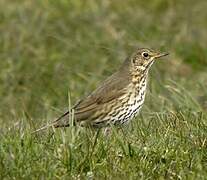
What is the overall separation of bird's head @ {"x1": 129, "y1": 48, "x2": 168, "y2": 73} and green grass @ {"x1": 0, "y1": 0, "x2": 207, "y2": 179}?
44 cm

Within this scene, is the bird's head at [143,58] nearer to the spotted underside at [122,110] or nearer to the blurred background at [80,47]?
the spotted underside at [122,110]

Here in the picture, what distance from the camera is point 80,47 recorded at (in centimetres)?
1175

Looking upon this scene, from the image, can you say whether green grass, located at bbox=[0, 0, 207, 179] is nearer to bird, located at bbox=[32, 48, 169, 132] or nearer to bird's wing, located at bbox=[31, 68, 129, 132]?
bird, located at bbox=[32, 48, 169, 132]

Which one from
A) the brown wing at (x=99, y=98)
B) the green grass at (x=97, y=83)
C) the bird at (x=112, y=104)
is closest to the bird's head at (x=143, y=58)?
the bird at (x=112, y=104)

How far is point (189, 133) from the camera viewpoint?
22.5ft

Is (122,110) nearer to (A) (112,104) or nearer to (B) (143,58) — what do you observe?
(A) (112,104)

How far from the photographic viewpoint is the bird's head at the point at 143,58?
27.1ft

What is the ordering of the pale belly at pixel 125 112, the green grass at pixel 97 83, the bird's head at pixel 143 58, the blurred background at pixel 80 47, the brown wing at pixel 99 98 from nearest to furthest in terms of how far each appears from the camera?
the green grass at pixel 97 83, the pale belly at pixel 125 112, the brown wing at pixel 99 98, the bird's head at pixel 143 58, the blurred background at pixel 80 47

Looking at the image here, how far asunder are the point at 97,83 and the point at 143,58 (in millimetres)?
2223

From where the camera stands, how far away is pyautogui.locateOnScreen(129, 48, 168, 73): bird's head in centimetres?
827

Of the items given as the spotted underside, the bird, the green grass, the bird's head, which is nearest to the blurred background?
the green grass

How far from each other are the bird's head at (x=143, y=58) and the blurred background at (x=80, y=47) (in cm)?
114

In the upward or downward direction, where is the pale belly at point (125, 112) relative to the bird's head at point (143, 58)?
downward

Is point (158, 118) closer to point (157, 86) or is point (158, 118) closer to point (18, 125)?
point (18, 125)
